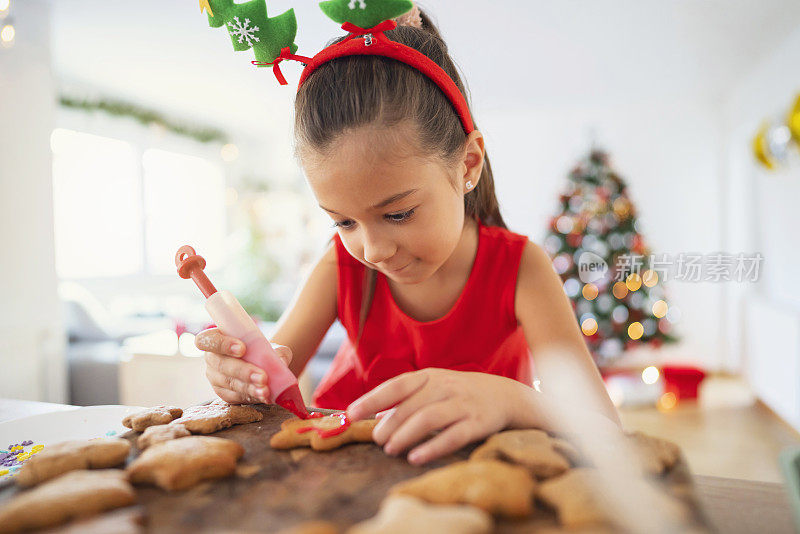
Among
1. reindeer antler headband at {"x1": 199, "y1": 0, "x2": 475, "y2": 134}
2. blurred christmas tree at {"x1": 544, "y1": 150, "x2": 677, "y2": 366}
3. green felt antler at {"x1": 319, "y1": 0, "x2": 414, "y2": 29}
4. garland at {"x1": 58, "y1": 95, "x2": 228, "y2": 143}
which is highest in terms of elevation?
garland at {"x1": 58, "y1": 95, "x2": 228, "y2": 143}

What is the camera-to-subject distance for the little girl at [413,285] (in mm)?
455

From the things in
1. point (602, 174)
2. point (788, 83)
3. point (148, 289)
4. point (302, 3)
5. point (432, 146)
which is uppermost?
point (788, 83)

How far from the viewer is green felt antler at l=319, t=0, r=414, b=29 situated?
18.8 inches

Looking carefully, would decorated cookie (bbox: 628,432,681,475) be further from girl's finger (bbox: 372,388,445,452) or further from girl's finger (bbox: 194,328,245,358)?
girl's finger (bbox: 194,328,245,358)

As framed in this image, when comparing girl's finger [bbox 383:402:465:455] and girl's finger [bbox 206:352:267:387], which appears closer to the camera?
girl's finger [bbox 383:402:465:455]

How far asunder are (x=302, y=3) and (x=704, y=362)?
3972mm

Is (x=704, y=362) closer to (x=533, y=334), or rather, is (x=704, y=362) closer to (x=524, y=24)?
(x=524, y=24)

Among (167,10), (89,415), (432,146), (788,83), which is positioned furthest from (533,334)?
(788,83)

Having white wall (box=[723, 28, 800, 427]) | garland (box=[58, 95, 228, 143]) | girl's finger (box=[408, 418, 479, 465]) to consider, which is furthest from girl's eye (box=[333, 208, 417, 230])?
garland (box=[58, 95, 228, 143])

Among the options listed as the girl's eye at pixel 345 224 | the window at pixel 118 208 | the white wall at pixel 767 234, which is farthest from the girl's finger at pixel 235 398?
the window at pixel 118 208

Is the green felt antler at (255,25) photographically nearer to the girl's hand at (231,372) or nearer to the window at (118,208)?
the girl's hand at (231,372)

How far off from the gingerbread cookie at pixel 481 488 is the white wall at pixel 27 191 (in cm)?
115

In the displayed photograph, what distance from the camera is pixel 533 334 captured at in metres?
0.75

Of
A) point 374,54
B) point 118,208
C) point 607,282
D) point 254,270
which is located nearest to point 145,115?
point 118,208
